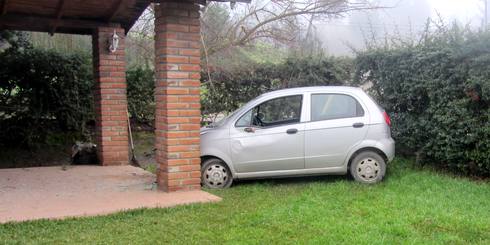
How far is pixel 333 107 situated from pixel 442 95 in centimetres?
178

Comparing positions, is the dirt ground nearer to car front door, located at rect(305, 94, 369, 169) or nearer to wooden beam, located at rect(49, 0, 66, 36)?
wooden beam, located at rect(49, 0, 66, 36)

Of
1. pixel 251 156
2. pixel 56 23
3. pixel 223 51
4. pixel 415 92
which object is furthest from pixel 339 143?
pixel 223 51

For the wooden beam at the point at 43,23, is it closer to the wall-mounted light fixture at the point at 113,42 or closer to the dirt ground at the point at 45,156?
the wall-mounted light fixture at the point at 113,42

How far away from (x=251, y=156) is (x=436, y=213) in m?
2.82

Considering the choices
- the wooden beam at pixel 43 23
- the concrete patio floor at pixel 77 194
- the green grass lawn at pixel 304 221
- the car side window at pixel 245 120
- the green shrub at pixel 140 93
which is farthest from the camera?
the green shrub at pixel 140 93

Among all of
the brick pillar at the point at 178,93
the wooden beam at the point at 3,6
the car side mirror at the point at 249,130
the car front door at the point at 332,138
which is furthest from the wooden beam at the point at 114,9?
the car front door at the point at 332,138

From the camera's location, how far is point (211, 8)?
15.5 metres

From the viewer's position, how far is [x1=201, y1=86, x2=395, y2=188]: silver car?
7391mm

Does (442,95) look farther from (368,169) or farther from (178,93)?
(178,93)

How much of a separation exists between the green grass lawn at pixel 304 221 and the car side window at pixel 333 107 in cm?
115

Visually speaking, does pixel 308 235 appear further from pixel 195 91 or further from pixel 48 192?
pixel 48 192

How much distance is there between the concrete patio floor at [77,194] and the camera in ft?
19.2

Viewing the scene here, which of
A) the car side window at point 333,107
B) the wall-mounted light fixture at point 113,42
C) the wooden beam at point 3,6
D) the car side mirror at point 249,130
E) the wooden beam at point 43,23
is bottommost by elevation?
the car side mirror at point 249,130

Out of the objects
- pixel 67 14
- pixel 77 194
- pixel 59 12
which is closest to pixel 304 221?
pixel 77 194
